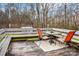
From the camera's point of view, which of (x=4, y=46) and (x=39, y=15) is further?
(x=39, y=15)

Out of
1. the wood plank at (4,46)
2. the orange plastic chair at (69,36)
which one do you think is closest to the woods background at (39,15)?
the orange plastic chair at (69,36)

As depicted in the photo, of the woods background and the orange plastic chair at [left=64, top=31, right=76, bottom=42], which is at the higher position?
the woods background

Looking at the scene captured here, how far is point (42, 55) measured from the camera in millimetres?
2328

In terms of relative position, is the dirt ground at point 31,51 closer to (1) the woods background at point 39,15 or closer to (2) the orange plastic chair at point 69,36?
(2) the orange plastic chair at point 69,36

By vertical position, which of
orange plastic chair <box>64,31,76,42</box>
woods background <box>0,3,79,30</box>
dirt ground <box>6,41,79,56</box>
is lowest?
dirt ground <box>6,41,79,56</box>

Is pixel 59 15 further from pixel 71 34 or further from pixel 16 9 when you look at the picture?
pixel 16 9

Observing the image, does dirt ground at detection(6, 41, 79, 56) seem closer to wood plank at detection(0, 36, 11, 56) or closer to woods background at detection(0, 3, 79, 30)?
wood plank at detection(0, 36, 11, 56)

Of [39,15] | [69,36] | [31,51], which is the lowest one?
[31,51]

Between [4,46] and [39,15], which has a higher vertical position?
[39,15]

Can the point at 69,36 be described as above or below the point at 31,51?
above

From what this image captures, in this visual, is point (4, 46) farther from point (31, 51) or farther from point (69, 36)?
point (69, 36)

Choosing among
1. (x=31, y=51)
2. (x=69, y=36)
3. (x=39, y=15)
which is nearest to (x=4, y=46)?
(x=31, y=51)

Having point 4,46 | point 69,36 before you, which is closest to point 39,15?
point 69,36

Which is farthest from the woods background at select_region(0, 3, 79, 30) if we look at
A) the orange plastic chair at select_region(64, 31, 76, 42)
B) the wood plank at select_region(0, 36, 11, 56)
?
the wood plank at select_region(0, 36, 11, 56)
